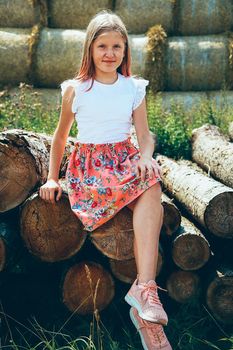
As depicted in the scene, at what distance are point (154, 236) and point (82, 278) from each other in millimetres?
585

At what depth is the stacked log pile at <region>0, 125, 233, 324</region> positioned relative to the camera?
3.42m

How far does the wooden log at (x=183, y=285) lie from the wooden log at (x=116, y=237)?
421mm

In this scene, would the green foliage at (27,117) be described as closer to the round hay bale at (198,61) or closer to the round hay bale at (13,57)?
the round hay bale at (13,57)

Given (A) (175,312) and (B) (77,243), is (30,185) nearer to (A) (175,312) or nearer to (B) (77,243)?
(B) (77,243)

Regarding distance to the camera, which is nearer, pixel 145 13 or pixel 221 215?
pixel 221 215

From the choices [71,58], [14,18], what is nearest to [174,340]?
[71,58]

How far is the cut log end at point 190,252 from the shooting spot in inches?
142

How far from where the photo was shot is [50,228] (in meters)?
3.45

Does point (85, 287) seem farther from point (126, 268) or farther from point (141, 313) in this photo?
point (141, 313)

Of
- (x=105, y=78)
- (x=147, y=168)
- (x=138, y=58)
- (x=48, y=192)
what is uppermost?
(x=105, y=78)

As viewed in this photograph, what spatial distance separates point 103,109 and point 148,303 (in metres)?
1.10

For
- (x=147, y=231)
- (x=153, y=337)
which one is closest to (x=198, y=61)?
(x=147, y=231)

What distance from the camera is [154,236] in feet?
10.6

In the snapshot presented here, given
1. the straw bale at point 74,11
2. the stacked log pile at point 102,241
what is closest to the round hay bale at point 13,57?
the straw bale at point 74,11
